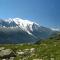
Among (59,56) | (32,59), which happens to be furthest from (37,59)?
(59,56)

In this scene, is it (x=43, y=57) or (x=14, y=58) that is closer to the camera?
(x=43, y=57)

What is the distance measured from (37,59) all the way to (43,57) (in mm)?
1006

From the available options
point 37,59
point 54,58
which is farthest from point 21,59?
point 54,58

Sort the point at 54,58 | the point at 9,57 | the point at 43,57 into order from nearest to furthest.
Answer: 1. the point at 54,58
2. the point at 43,57
3. the point at 9,57

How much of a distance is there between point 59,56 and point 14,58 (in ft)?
30.1

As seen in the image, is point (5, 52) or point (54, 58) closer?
point (54, 58)

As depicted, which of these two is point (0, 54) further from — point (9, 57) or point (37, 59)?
point (37, 59)

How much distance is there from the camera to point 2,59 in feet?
114

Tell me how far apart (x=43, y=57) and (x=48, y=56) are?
656 millimetres

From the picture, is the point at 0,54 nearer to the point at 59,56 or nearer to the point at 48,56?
the point at 48,56

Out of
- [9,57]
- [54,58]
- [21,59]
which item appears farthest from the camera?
[9,57]

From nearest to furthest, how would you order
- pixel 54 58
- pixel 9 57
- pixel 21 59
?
pixel 54 58, pixel 21 59, pixel 9 57

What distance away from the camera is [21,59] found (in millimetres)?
33719

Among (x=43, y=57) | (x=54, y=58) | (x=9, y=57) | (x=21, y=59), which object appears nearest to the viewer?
(x=54, y=58)
